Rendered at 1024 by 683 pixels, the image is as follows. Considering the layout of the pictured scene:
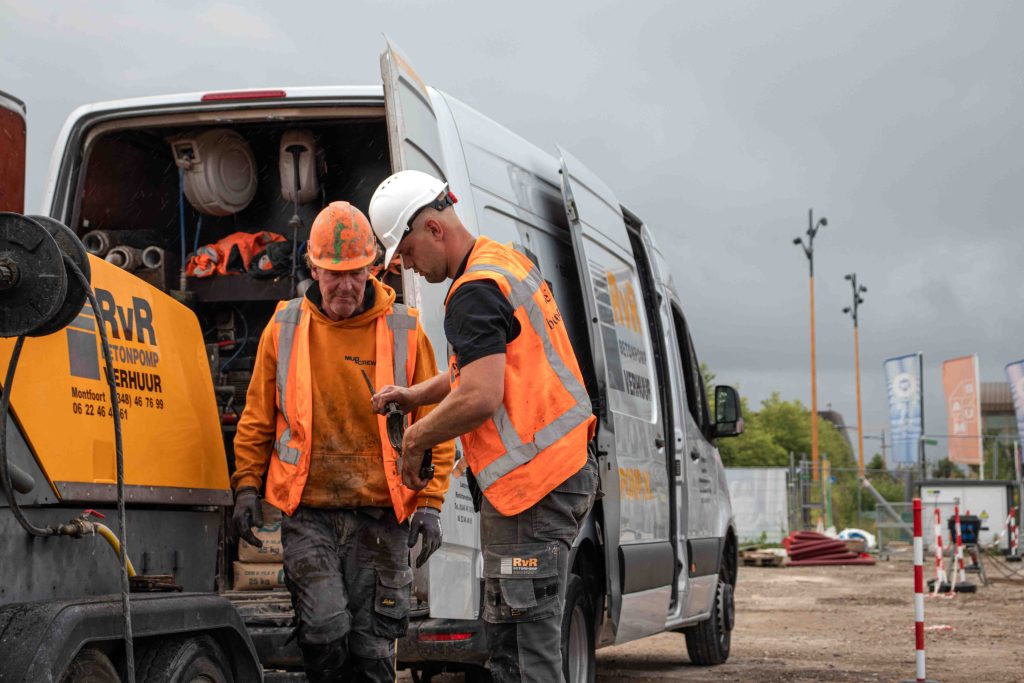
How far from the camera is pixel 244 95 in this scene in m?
6.14

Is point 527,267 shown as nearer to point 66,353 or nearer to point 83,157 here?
point 66,353

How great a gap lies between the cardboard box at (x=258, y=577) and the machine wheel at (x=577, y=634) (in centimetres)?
133

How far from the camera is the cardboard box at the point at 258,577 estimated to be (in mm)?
6258

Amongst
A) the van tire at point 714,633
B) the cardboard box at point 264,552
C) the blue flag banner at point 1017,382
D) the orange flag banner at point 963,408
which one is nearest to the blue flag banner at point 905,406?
the orange flag banner at point 963,408

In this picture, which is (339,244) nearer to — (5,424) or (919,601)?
(5,424)

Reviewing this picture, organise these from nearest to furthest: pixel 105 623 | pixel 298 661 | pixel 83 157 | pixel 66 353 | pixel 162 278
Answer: pixel 105 623, pixel 66 353, pixel 298 661, pixel 83 157, pixel 162 278

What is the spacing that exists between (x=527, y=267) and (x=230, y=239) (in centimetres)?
329

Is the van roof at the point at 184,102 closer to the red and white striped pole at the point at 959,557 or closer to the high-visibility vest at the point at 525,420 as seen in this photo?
the high-visibility vest at the point at 525,420

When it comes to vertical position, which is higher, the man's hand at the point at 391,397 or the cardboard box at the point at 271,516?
the man's hand at the point at 391,397

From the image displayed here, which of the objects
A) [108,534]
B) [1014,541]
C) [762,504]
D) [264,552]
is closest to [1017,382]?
[762,504]

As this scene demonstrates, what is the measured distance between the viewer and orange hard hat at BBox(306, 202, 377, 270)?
5.02 m

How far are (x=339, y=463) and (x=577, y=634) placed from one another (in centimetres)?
178

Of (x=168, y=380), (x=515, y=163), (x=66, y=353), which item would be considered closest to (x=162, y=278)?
(x=515, y=163)

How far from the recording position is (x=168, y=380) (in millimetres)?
4680
